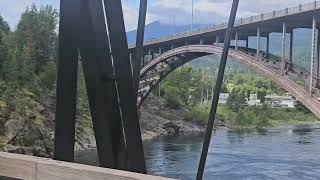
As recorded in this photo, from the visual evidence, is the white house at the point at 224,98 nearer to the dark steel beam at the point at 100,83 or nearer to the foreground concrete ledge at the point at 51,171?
the dark steel beam at the point at 100,83

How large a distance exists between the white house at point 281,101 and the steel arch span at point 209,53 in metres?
21.0

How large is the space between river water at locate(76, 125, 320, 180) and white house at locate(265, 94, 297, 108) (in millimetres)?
14147

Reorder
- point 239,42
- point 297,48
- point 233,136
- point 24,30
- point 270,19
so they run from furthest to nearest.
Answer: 1. point 233,136
2. point 24,30
3. point 297,48
4. point 239,42
5. point 270,19

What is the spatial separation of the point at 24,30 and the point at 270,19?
20.8 metres

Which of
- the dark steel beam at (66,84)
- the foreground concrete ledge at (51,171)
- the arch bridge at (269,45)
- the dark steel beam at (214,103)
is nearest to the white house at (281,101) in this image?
the arch bridge at (269,45)

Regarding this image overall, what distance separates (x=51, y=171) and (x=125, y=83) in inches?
31.8

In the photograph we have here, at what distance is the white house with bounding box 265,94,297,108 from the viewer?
5638cm

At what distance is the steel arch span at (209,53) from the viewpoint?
75.2 feet

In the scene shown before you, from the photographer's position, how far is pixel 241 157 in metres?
29.2

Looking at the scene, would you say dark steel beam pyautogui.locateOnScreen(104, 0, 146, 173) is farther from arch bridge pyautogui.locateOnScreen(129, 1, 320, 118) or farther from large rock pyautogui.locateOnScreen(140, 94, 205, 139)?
large rock pyautogui.locateOnScreen(140, 94, 205, 139)

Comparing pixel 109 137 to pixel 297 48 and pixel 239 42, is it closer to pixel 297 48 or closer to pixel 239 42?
pixel 239 42

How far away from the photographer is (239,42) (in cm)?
2983

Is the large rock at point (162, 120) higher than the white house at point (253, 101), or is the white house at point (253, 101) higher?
the white house at point (253, 101)

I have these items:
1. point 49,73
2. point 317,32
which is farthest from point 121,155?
point 49,73
